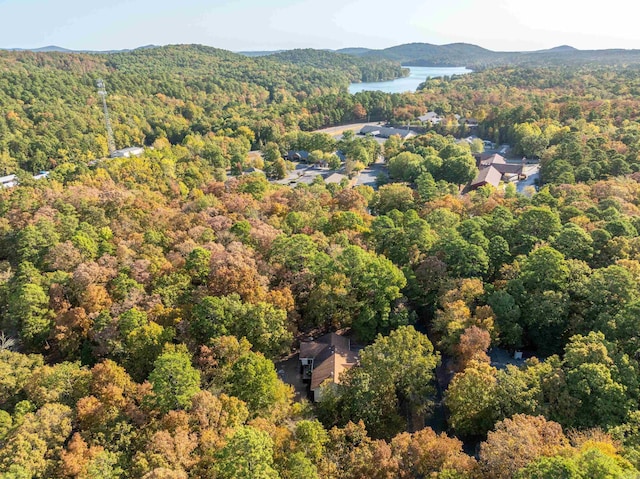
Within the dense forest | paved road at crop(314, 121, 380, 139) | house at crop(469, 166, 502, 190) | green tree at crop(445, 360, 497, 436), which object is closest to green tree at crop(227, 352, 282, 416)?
the dense forest

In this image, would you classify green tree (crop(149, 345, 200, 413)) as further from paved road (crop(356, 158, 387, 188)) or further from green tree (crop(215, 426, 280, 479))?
paved road (crop(356, 158, 387, 188))

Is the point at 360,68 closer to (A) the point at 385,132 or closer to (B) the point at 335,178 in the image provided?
(A) the point at 385,132

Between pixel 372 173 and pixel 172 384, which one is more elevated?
pixel 172 384

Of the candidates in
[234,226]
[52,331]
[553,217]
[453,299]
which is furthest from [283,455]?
[553,217]

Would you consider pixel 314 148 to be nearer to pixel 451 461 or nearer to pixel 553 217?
pixel 553 217

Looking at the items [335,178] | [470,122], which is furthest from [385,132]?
[335,178]

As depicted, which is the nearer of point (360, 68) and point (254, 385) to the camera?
point (254, 385)

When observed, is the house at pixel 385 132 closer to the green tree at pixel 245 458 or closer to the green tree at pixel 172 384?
the green tree at pixel 172 384
